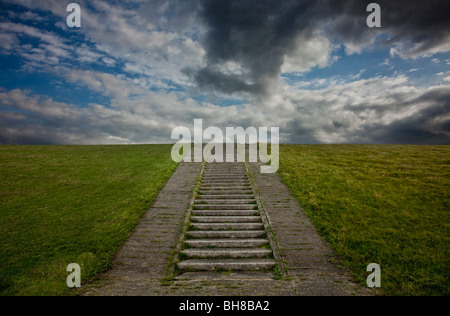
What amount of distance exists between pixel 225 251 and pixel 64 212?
7.18 m

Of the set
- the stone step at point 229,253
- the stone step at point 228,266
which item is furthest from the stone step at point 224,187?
the stone step at point 228,266

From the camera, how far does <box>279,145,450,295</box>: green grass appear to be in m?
6.08

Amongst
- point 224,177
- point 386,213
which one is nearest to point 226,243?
point 224,177

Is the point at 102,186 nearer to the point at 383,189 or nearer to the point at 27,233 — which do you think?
the point at 27,233

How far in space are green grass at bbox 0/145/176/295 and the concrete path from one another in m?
0.79

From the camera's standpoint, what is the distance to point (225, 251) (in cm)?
717

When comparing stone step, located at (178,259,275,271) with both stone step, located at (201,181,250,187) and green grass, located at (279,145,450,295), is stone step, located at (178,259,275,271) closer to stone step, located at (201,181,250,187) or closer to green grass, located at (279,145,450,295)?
green grass, located at (279,145,450,295)

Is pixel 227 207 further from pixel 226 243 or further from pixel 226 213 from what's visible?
pixel 226 243

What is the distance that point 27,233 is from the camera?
25.5ft

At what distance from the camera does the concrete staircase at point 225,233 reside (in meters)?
6.65

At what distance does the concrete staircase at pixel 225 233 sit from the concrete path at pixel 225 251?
0.03 meters

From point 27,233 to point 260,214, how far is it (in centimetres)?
873
